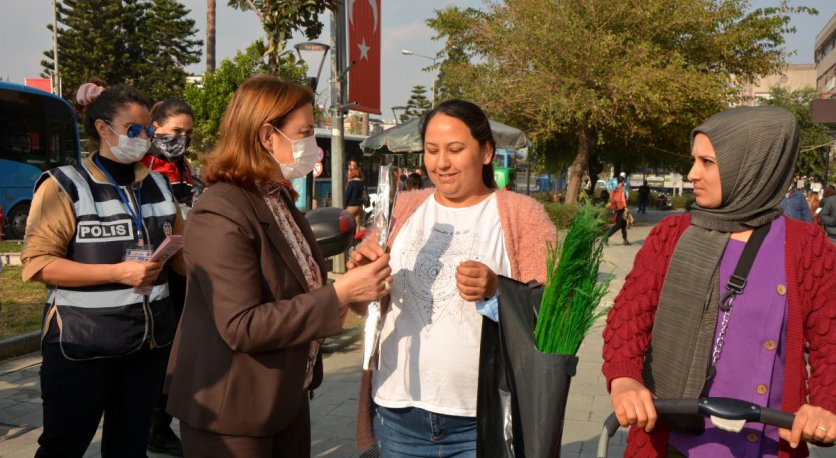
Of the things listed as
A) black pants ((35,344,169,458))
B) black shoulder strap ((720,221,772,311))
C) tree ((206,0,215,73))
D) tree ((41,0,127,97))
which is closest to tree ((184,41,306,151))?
tree ((206,0,215,73))

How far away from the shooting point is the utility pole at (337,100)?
885 cm

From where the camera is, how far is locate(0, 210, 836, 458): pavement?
4.34m

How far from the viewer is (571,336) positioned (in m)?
1.87

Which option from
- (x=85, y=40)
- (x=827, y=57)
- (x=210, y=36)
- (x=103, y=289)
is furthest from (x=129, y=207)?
(x=827, y=57)

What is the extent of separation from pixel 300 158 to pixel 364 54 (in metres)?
7.57

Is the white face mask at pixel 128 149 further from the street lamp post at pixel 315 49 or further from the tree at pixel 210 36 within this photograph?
Result: the tree at pixel 210 36

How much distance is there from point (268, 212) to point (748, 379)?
4.83 ft

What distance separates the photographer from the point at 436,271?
2312mm

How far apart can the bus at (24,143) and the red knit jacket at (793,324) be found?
17532 mm

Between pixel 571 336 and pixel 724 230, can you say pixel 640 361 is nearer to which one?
pixel 571 336

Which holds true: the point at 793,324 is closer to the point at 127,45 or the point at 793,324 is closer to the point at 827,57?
the point at 127,45

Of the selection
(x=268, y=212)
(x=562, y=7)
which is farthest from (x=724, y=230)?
(x=562, y=7)

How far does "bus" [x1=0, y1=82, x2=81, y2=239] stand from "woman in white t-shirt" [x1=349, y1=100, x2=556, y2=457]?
1688 centimetres

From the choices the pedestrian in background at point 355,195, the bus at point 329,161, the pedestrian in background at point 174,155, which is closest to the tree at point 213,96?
the bus at point 329,161
